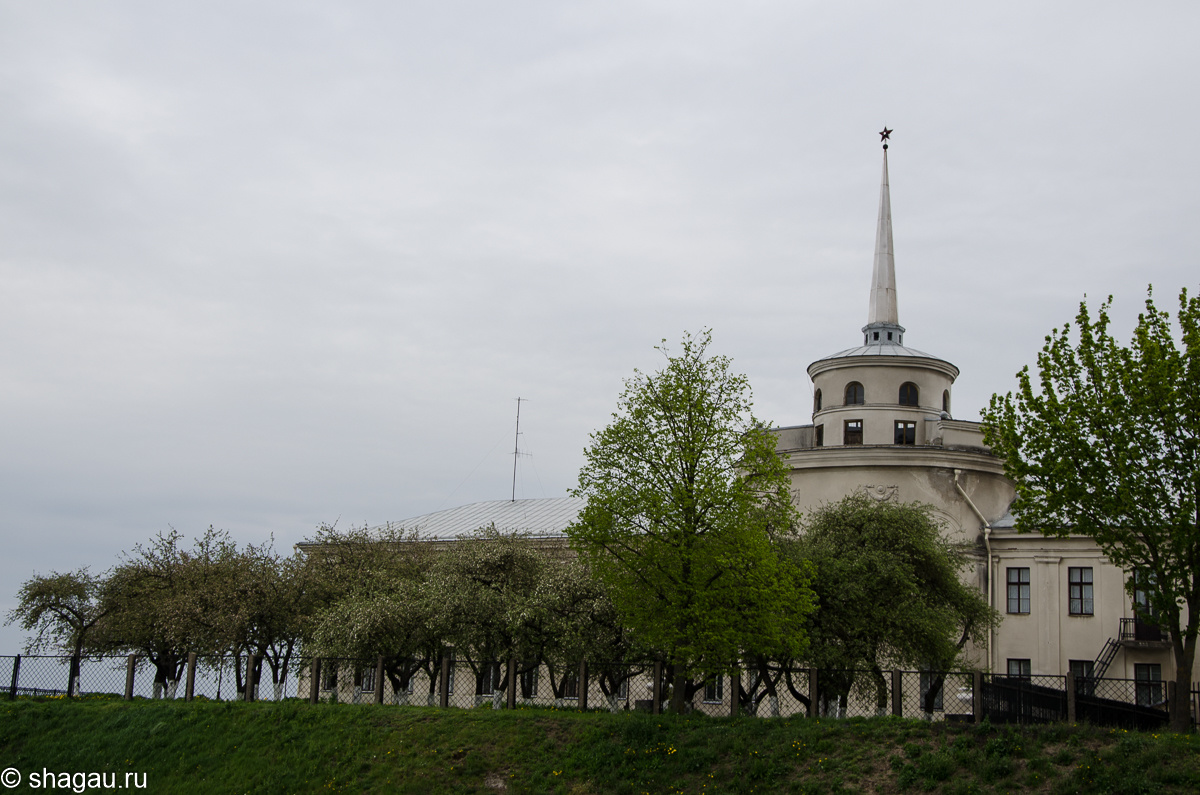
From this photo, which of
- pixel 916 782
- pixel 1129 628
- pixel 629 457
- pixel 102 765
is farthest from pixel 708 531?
pixel 1129 628

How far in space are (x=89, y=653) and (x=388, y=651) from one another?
1667 centimetres

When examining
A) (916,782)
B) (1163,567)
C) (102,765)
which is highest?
(1163,567)

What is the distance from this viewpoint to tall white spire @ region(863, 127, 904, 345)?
4972cm

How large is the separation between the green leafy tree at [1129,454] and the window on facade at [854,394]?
20.1 meters

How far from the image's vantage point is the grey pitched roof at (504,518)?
55.1 metres

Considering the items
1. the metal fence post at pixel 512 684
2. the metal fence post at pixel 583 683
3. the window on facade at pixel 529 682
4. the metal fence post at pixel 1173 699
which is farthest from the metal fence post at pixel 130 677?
the metal fence post at pixel 1173 699

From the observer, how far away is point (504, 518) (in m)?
58.2

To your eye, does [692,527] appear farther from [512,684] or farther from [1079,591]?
[1079,591]

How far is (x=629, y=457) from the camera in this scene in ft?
93.0

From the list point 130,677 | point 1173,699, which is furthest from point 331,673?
point 1173,699

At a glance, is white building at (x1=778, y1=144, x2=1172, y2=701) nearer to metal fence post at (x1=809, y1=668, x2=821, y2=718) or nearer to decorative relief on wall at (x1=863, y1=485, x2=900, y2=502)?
decorative relief on wall at (x1=863, y1=485, x2=900, y2=502)

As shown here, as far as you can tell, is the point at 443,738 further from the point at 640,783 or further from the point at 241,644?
the point at 241,644

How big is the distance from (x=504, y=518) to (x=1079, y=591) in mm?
29091

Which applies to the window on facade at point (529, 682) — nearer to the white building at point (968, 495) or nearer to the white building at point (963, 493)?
the white building at point (963, 493)
